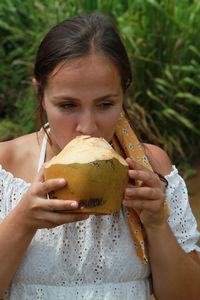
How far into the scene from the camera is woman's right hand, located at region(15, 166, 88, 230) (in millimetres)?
1398

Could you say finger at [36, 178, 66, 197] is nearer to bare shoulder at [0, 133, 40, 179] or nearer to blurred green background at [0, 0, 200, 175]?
bare shoulder at [0, 133, 40, 179]

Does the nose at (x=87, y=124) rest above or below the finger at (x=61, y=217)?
above

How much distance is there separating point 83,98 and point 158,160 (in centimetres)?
57

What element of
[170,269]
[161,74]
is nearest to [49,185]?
[170,269]

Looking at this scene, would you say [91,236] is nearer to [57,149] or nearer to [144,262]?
[144,262]

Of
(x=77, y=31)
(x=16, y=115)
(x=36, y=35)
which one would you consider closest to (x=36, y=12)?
(x=36, y=35)

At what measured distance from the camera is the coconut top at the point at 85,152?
145 cm

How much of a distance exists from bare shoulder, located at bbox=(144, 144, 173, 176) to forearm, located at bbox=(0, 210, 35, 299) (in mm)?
650

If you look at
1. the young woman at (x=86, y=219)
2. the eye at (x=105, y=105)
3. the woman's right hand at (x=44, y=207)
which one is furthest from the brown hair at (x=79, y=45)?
the woman's right hand at (x=44, y=207)

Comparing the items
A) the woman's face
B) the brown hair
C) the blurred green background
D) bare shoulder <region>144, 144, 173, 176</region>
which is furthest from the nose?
the blurred green background

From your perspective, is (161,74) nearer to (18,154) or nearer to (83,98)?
(18,154)

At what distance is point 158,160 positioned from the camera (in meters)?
2.05

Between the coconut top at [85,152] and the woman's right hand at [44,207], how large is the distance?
0.07 meters

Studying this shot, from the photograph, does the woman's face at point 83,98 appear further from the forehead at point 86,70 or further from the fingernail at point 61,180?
the fingernail at point 61,180
